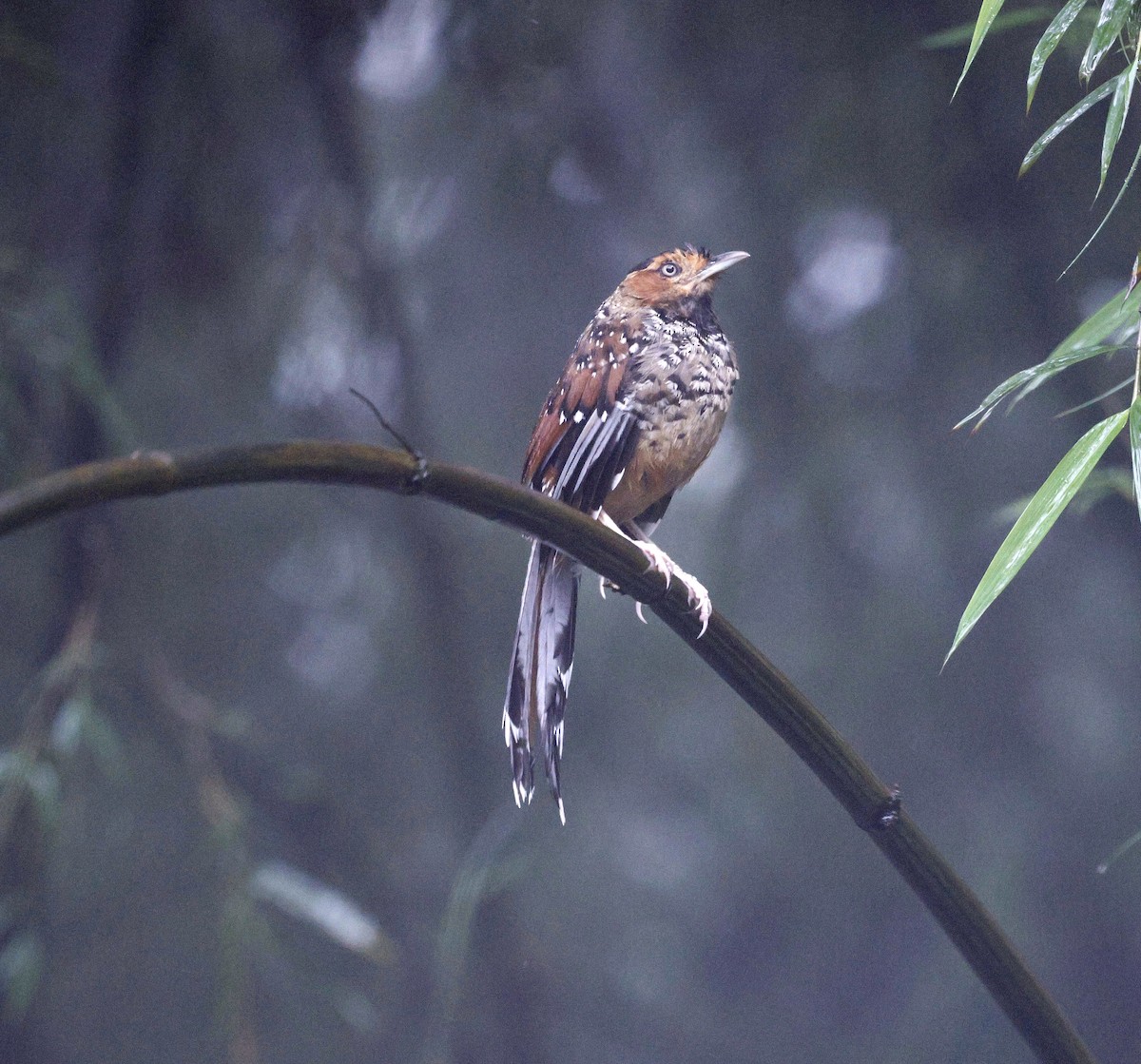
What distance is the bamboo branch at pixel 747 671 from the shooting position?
455 mm

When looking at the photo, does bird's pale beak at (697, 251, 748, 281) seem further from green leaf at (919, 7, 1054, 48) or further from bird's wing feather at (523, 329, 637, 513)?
green leaf at (919, 7, 1054, 48)

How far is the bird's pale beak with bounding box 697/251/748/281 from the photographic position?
1007 mm

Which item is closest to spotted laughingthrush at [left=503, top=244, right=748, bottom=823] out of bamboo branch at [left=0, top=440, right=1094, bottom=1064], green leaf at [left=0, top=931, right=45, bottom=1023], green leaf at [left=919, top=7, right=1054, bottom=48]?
bamboo branch at [left=0, top=440, right=1094, bottom=1064]

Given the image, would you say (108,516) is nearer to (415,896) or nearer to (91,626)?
(91,626)

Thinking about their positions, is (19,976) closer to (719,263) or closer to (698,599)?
(698,599)

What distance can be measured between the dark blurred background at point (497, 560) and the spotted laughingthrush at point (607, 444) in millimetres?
260

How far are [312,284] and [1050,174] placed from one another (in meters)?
0.87

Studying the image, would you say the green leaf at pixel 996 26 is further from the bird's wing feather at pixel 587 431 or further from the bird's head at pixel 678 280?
the bird's wing feather at pixel 587 431

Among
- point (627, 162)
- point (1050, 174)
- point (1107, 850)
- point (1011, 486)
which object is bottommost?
point (1107, 850)

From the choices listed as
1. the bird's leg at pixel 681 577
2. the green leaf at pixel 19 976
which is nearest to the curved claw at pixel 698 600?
the bird's leg at pixel 681 577

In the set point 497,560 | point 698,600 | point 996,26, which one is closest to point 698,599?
point 698,600

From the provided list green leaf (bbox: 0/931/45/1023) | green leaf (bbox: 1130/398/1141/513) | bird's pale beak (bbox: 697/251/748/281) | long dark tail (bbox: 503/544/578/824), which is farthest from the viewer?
green leaf (bbox: 0/931/45/1023)

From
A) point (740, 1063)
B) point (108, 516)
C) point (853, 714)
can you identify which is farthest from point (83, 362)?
point (740, 1063)

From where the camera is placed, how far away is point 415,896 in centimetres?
126
